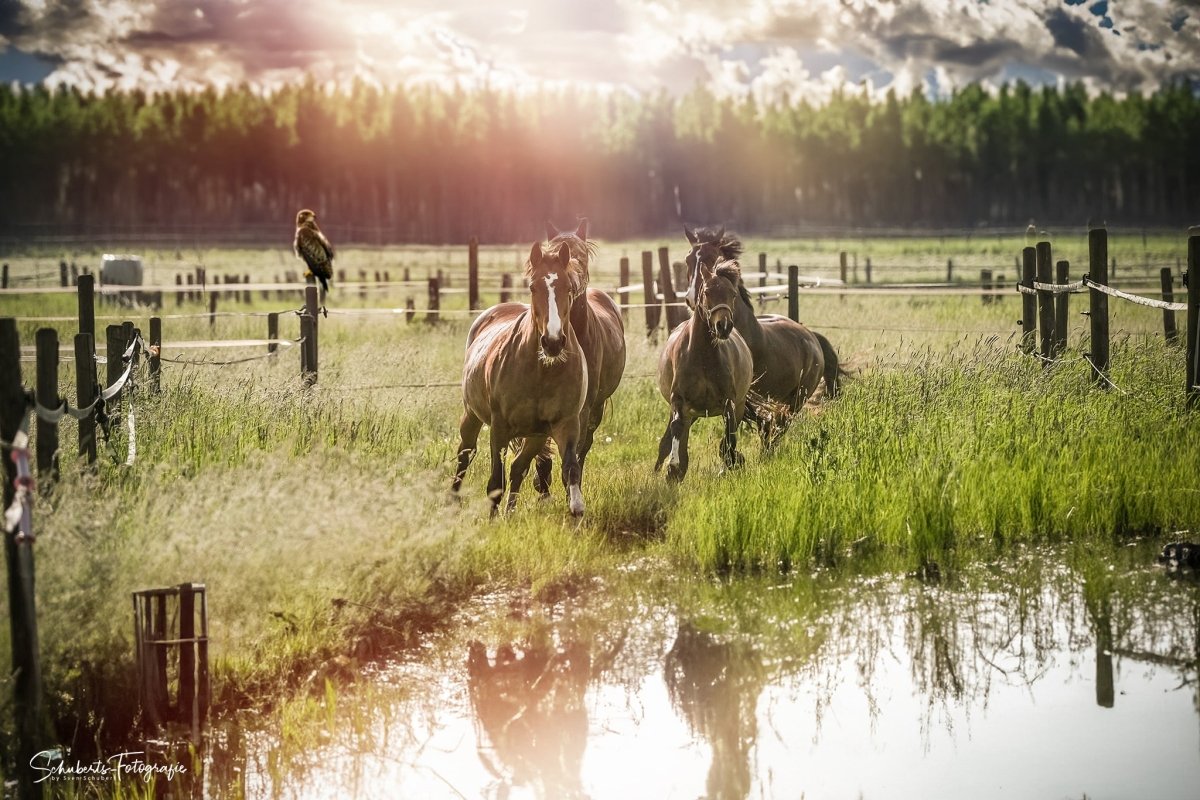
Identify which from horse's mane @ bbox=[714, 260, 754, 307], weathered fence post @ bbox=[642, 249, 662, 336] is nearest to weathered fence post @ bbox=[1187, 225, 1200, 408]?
horse's mane @ bbox=[714, 260, 754, 307]

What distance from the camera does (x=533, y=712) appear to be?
5.68 m

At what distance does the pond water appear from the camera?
4.92 m

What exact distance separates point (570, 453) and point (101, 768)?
14.2 feet

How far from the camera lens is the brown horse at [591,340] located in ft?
28.3

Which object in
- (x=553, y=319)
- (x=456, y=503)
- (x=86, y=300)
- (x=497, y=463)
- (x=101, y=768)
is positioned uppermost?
(x=86, y=300)

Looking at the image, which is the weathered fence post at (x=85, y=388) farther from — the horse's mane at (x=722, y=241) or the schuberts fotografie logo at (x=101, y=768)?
the horse's mane at (x=722, y=241)

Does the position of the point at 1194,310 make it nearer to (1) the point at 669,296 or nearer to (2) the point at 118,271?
(1) the point at 669,296

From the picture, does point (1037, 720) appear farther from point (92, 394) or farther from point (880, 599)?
point (92, 394)

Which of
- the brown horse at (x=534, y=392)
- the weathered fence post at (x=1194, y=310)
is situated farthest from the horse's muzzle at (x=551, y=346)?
the weathered fence post at (x=1194, y=310)

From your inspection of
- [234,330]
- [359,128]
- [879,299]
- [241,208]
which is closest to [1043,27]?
[359,128]

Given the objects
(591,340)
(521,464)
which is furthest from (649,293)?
(521,464)

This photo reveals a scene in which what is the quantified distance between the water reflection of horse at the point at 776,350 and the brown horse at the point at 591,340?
78 cm

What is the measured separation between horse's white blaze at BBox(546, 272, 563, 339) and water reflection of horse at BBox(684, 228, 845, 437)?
2668 mm

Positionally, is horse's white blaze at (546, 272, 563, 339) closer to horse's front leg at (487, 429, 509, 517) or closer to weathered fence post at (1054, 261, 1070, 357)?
horse's front leg at (487, 429, 509, 517)
